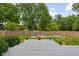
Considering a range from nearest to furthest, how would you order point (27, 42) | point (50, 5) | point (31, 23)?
1. point (31, 23)
2. point (50, 5)
3. point (27, 42)

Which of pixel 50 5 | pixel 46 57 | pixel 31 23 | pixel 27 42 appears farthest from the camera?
pixel 27 42

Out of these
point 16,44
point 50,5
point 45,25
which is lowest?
point 16,44

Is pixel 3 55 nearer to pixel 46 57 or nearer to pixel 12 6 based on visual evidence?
pixel 46 57

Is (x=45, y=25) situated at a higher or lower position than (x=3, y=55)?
higher

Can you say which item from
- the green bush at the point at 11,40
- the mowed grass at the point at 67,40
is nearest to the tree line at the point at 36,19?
the green bush at the point at 11,40

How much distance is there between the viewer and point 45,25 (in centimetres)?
670

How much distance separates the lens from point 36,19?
669 cm

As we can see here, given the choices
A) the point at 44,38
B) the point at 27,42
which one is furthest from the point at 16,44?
the point at 44,38

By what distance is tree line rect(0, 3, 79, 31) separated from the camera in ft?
21.8

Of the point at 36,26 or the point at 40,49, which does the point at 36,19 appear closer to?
the point at 36,26

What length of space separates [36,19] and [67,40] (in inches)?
60.6

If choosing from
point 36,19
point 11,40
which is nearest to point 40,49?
point 11,40

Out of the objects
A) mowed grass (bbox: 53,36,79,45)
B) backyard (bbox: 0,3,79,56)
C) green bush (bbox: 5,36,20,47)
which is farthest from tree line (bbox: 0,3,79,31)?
mowed grass (bbox: 53,36,79,45)

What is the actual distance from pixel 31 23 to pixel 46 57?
3.43 ft
